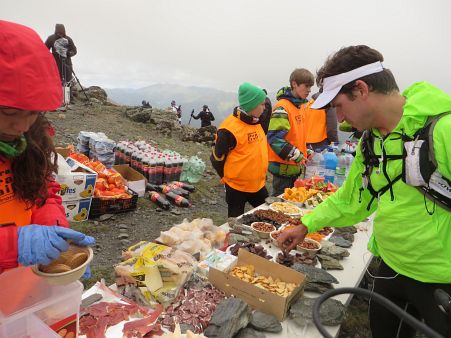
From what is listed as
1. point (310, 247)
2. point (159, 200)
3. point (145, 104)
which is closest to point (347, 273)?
point (310, 247)

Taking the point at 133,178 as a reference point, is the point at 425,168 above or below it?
above

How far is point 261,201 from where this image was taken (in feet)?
14.5

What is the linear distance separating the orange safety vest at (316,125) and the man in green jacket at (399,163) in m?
3.97

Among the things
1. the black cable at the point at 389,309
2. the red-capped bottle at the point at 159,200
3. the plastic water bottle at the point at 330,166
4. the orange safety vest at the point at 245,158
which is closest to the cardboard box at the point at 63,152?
the red-capped bottle at the point at 159,200

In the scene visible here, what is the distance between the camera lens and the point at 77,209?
5.06m

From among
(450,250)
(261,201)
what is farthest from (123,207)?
(450,250)

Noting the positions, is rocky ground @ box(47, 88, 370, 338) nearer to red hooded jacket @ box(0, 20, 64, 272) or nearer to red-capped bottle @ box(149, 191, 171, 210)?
red-capped bottle @ box(149, 191, 171, 210)

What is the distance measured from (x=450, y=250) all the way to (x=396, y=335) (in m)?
0.85

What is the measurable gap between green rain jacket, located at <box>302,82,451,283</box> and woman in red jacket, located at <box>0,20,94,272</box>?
1.55 metres

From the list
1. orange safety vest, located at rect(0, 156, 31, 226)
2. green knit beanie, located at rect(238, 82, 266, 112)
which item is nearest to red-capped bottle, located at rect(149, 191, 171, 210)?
green knit beanie, located at rect(238, 82, 266, 112)

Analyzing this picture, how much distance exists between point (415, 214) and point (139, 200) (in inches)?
209

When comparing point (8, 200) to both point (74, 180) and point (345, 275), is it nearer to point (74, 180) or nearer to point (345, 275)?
point (345, 275)

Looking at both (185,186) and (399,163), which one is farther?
(185,186)

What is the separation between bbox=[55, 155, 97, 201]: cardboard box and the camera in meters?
4.64
